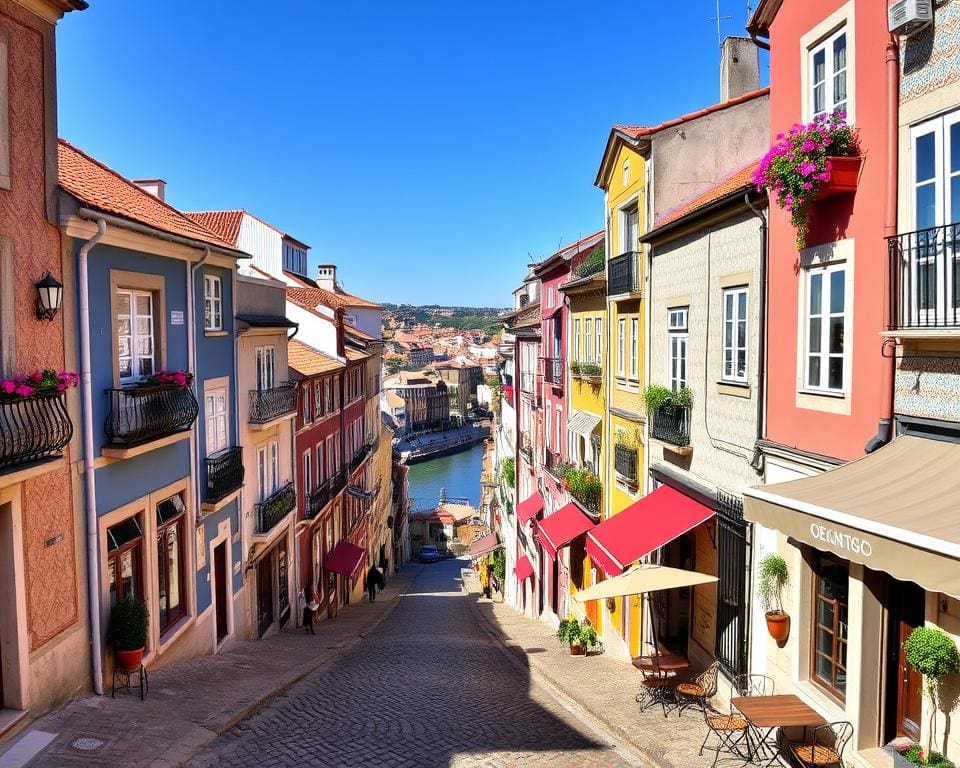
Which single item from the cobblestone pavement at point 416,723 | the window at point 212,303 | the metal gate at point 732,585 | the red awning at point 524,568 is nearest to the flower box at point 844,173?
the metal gate at point 732,585

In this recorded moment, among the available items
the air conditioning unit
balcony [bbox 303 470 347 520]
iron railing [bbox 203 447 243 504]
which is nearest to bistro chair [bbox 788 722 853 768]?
Result: the air conditioning unit

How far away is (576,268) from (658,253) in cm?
755

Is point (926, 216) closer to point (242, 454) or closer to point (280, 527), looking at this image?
point (242, 454)

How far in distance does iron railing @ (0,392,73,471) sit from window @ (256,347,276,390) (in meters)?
9.26

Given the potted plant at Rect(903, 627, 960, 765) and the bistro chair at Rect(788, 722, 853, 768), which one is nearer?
the potted plant at Rect(903, 627, 960, 765)

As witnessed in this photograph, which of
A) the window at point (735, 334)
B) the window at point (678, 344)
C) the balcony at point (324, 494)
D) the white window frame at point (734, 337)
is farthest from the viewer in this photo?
the balcony at point (324, 494)

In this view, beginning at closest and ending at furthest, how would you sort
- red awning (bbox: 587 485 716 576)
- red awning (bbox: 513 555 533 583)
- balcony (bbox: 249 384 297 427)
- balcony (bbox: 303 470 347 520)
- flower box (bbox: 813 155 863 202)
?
flower box (bbox: 813 155 863 202) → red awning (bbox: 587 485 716 576) → balcony (bbox: 249 384 297 427) → balcony (bbox: 303 470 347 520) → red awning (bbox: 513 555 533 583)

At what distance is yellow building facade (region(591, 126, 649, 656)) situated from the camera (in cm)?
1622

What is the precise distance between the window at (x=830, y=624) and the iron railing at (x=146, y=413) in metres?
9.66

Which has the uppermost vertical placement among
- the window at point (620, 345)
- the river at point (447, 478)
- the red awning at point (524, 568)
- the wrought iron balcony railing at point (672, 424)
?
the window at point (620, 345)

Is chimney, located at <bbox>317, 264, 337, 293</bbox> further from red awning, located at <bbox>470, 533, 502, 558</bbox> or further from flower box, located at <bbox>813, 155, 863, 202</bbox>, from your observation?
flower box, located at <bbox>813, 155, 863, 202</bbox>

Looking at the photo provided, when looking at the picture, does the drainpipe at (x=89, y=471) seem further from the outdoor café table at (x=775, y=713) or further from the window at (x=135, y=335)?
the outdoor café table at (x=775, y=713)

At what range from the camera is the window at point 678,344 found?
1388 centimetres

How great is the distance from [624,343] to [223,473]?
30.3 ft
